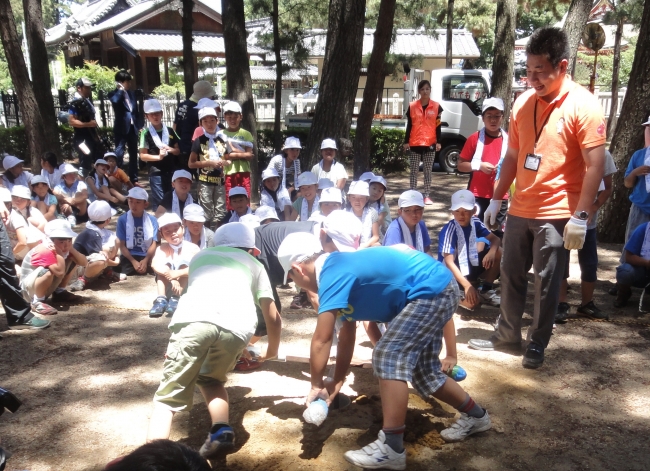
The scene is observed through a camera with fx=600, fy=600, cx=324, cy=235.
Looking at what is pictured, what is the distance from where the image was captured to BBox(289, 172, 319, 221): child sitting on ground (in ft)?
20.3

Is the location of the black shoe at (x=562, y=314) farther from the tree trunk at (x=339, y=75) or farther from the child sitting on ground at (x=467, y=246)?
the tree trunk at (x=339, y=75)

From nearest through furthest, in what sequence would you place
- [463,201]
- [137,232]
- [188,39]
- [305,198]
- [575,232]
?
[575,232], [463,201], [137,232], [305,198], [188,39]

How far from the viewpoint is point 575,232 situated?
3635 millimetres

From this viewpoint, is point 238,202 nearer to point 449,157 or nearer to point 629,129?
point 629,129

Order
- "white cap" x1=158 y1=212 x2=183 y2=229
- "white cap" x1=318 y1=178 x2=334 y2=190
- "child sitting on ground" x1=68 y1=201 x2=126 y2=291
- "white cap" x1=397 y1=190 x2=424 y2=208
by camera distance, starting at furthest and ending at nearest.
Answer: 1. "white cap" x1=318 y1=178 x2=334 y2=190
2. "child sitting on ground" x1=68 y1=201 x2=126 y2=291
3. "white cap" x1=158 y1=212 x2=183 y2=229
4. "white cap" x1=397 y1=190 x2=424 y2=208

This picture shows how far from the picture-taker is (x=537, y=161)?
153 inches

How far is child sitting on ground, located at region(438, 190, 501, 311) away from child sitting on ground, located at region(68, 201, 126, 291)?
10.7 feet

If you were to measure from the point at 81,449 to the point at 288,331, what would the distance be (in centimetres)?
197

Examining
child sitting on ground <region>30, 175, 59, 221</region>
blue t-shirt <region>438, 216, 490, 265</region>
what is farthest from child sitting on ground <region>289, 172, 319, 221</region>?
child sitting on ground <region>30, 175, 59, 221</region>

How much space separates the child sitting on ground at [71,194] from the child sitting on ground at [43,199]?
0.35 meters

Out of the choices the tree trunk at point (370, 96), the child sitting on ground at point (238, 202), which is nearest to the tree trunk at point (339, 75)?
the tree trunk at point (370, 96)

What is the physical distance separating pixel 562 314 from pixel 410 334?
8.34ft

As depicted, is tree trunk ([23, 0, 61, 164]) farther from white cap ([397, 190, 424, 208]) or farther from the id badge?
the id badge

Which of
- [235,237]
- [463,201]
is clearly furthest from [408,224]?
[235,237]
